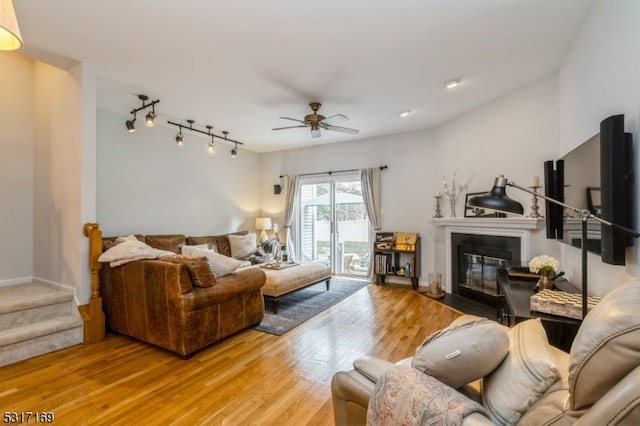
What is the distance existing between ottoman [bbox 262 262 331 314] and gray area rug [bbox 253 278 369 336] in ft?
0.64

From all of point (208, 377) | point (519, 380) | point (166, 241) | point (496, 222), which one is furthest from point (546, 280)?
point (166, 241)

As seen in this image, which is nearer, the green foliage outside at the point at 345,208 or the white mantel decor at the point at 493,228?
the white mantel decor at the point at 493,228

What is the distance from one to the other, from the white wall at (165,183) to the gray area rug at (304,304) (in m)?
2.33

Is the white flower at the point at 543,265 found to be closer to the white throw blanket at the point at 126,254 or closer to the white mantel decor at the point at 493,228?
the white mantel decor at the point at 493,228

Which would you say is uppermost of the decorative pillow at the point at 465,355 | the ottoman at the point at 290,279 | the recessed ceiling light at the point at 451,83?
the recessed ceiling light at the point at 451,83

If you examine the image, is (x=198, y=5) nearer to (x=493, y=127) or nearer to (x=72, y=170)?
(x=72, y=170)

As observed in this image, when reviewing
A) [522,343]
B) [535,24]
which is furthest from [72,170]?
[535,24]

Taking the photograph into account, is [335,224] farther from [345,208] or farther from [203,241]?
[203,241]

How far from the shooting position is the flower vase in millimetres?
2328

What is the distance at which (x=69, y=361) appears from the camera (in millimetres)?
2473

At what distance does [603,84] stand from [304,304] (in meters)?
3.68

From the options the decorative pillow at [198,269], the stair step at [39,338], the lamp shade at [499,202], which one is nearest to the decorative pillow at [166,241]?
the stair step at [39,338]

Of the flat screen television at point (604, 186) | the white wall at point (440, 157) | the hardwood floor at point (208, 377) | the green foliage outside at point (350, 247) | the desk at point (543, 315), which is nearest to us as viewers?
the flat screen television at point (604, 186)

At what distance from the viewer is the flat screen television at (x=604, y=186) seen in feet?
5.20
